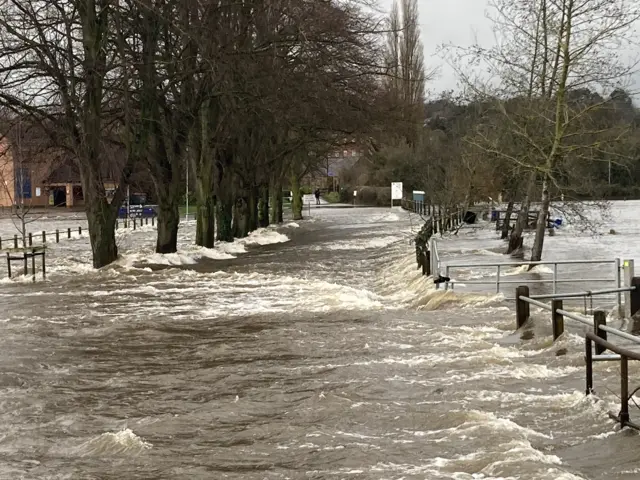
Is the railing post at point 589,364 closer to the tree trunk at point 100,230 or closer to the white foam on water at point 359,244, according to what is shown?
the tree trunk at point 100,230

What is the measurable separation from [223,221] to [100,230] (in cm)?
1246

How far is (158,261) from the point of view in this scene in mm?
30625

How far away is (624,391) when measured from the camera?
26.8 ft

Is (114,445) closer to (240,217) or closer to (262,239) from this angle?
(262,239)

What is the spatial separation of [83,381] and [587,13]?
18.5m

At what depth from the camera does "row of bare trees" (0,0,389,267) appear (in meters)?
25.6

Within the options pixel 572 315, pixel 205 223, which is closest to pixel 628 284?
pixel 572 315

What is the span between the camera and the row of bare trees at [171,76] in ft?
84.1

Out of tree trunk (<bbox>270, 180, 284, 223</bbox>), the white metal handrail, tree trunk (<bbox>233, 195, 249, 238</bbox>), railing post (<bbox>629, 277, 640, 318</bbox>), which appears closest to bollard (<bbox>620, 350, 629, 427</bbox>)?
the white metal handrail

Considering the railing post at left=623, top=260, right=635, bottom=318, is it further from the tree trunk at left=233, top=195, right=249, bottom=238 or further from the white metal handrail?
the tree trunk at left=233, top=195, right=249, bottom=238

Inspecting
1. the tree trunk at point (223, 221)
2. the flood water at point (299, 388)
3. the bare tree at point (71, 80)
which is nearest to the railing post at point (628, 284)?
the flood water at point (299, 388)

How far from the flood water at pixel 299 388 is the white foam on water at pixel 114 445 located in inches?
1.0

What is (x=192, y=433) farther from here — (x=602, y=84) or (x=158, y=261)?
(x=158, y=261)

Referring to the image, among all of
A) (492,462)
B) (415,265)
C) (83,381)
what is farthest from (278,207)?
(492,462)
